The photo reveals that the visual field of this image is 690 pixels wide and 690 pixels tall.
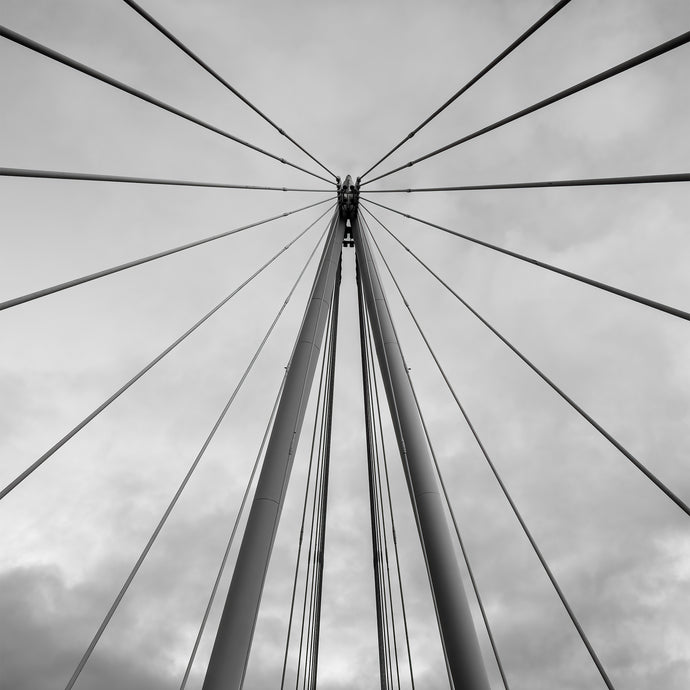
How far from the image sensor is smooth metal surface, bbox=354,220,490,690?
10094 mm

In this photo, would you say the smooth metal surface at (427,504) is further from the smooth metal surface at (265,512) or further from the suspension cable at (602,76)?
the suspension cable at (602,76)

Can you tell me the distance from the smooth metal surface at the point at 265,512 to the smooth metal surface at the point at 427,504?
1729mm

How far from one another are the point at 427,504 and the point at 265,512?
3825 millimetres

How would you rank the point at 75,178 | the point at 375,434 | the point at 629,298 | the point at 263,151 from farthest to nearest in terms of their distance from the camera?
the point at 375,434 → the point at 263,151 → the point at 629,298 → the point at 75,178

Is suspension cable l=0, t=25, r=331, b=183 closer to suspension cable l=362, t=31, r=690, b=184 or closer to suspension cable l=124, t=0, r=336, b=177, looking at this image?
suspension cable l=124, t=0, r=336, b=177

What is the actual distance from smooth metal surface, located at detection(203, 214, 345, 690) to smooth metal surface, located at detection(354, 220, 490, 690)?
1.73m

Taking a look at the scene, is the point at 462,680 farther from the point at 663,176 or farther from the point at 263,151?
the point at 263,151

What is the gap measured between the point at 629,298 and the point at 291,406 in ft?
24.3

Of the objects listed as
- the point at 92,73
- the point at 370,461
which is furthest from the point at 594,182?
the point at 370,461

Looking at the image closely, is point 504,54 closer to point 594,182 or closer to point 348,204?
point 594,182

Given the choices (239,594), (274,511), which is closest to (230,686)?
(239,594)

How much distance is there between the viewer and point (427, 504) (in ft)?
40.0

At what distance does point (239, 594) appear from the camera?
376 inches

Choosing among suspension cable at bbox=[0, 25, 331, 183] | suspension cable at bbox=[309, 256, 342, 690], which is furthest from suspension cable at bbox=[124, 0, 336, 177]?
suspension cable at bbox=[309, 256, 342, 690]
